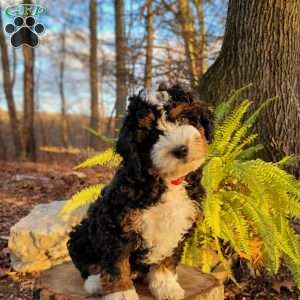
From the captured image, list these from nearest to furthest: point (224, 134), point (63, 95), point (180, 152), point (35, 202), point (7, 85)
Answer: point (180, 152) → point (224, 134) → point (35, 202) → point (7, 85) → point (63, 95)

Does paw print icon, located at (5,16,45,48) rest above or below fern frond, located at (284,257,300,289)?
above

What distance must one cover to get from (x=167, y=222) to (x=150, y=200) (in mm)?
175

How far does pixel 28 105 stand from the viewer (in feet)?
47.5

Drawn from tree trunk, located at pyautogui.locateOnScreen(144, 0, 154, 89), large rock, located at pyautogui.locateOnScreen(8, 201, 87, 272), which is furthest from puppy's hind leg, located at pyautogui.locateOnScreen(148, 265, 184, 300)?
tree trunk, located at pyautogui.locateOnScreen(144, 0, 154, 89)

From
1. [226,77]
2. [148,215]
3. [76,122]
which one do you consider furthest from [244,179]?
[76,122]

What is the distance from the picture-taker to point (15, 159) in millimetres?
14766

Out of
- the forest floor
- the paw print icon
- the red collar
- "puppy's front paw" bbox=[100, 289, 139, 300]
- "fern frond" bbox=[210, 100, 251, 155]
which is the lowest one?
the forest floor

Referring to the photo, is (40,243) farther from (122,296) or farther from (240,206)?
→ (122,296)

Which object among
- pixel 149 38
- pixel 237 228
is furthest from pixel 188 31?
pixel 237 228

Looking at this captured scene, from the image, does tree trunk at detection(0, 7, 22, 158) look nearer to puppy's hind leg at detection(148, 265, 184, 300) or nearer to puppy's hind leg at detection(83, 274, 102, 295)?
puppy's hind leg at detection(83, 274, 102, 295)

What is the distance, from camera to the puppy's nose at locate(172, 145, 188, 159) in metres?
2.38

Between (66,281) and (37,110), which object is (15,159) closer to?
(37,110)

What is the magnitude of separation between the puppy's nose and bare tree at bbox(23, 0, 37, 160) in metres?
12.4

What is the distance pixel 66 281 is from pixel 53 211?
2.64 meters
